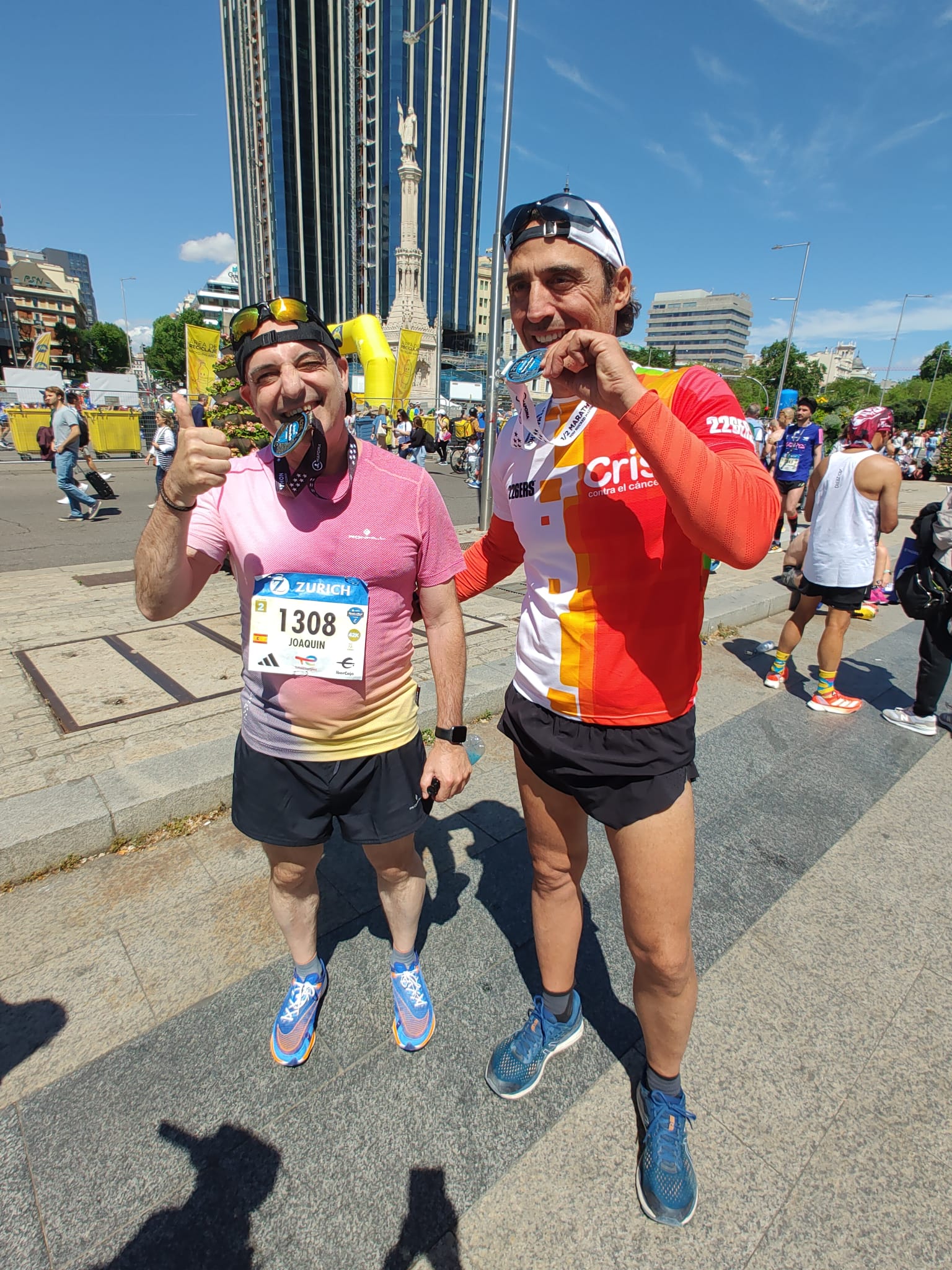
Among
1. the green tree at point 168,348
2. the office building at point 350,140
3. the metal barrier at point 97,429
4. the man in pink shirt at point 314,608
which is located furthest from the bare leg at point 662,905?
the green tree at point 168,348

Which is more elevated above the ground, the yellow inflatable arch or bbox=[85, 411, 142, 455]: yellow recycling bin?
the yellow inflatable arch

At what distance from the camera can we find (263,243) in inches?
3086

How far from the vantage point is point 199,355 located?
14562mm

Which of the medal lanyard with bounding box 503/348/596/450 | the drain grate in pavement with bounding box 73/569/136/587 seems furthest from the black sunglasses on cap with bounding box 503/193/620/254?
the drain grate in pavement with bounding box 73/569/136/587

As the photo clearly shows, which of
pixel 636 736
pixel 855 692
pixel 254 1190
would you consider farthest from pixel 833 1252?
pixel 855 692

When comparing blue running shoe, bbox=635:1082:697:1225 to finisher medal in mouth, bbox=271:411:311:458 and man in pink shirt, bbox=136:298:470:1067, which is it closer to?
man in pink shirt, bbox=136:298:470:1067

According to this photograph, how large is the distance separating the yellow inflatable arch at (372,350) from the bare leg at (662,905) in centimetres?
867

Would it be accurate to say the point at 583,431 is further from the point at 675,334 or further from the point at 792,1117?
the point at 675,334

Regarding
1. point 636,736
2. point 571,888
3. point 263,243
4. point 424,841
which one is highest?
point 263,243

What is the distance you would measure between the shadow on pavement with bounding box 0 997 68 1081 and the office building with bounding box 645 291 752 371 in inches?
5554

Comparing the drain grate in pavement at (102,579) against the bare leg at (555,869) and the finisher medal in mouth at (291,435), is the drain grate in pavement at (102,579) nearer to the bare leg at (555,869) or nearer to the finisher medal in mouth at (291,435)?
the finisher medal in mouth at (291,435)

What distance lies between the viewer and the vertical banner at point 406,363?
16.6m

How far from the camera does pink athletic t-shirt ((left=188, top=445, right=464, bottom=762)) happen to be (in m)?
1.67

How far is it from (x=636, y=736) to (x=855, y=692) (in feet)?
15.0
